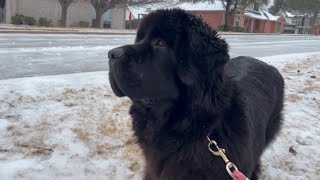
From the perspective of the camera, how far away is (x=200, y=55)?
2.51m

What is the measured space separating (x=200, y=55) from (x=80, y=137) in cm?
189

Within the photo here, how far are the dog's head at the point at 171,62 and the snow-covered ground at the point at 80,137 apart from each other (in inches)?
45.0

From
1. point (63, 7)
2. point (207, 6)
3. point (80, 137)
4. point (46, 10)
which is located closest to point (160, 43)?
point (80, 137)

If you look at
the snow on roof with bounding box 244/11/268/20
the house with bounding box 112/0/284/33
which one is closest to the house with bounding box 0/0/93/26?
the house with bounding box 112/0/284/33

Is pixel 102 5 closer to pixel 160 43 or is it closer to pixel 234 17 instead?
pixel 234 17

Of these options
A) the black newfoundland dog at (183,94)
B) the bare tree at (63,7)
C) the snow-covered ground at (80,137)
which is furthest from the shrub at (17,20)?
the black newfoundland dog at (183,94)

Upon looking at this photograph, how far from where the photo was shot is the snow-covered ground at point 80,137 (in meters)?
3.32

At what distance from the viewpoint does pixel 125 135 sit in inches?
159

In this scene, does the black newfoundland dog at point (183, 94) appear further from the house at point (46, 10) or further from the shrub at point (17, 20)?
the house at point (46, 10)

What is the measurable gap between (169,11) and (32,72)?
466 cm

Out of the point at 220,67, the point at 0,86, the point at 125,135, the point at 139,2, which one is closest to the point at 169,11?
the point at 220,67

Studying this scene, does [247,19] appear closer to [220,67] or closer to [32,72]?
[32,72]

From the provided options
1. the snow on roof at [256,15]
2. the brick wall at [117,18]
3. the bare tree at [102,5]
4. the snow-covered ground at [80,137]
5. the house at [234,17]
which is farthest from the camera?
the snow on roof at [256,15]

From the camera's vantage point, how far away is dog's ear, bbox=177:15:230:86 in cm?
250
